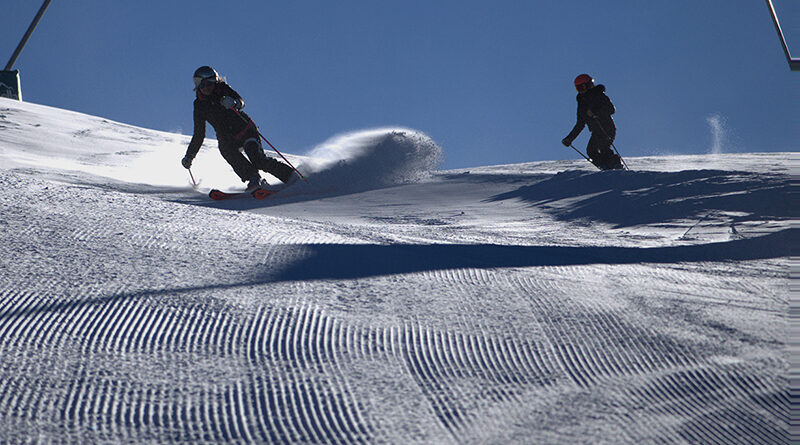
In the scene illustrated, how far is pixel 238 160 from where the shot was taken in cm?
877

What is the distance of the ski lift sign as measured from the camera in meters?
15.6

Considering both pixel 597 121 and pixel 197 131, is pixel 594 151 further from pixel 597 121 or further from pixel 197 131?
pixel 197 131

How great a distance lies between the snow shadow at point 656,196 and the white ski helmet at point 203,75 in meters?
3.26

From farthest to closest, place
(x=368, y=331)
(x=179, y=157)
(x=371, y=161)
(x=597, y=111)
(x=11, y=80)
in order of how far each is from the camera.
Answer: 1. (x=11, y=80)
2. (x=179, y=157)
3. (x=371, y=161)
4. (x=597, y=111)
5. (x=368, y=331)

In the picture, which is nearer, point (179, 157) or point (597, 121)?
point (597, 121)

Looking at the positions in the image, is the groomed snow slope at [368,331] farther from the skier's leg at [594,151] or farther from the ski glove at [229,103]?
the skier's leg at [594,151]

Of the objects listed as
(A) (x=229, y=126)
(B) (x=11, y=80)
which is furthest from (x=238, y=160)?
(B) (x=11, y=80)

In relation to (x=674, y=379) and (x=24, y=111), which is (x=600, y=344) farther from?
(x=24, y=111)

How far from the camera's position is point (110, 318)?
106 inches

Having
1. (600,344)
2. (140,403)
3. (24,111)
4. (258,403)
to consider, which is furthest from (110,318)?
(24,111)

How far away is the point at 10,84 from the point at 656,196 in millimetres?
13599

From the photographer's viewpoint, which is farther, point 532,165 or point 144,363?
point 532,165

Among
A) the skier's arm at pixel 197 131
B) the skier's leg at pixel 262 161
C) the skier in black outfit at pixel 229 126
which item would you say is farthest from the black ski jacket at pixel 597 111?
the skier's arm at pixel 197 131

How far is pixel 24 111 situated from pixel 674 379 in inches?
571
